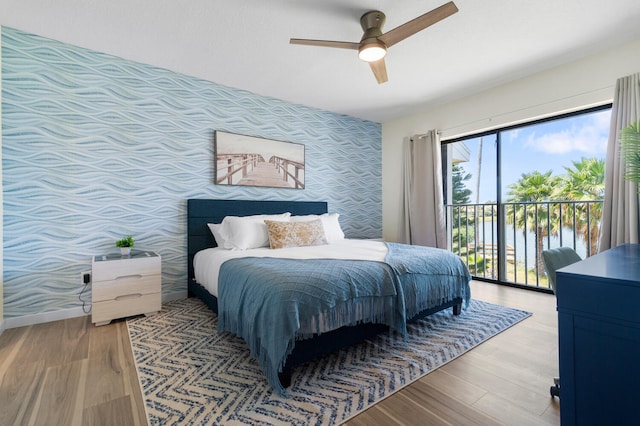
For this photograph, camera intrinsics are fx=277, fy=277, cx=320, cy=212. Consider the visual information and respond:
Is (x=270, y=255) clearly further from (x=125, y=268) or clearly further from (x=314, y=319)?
(x=125, y=268)

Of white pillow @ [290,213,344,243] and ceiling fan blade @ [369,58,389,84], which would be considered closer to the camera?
ceiling fan blade @ [369,58,389,84]

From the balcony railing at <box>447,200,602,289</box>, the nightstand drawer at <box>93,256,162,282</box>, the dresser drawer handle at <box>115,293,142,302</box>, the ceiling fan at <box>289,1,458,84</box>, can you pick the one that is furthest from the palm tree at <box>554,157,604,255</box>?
the dresser drawer handle at <box>115,293,142,302</box>

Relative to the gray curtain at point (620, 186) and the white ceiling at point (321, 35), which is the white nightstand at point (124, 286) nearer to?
the white ceiling at point (321, 35)

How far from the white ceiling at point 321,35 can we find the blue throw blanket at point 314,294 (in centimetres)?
188

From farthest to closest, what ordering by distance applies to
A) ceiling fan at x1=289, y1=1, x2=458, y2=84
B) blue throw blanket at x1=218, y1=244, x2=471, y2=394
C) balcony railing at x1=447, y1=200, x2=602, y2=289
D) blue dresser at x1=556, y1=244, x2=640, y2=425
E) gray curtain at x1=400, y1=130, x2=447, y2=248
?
gray curtain at x1=400, y1=130, x2=447, y2=248 → balcony railing at x1=447, y1=200, x2=602, y2=289 → ceiling fan at x1=289, y1=1, x2=458, y2=84 → blue throw blanket at x1=218, y1=244, x2=471, y2=394 → blue dresser at x1=556, y1=244, x2=640, y2=425

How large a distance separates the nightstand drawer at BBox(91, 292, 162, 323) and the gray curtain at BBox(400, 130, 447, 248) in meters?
3.42

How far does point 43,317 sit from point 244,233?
1811 millimetres

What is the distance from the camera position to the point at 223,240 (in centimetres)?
290

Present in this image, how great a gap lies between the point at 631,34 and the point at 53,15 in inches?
188

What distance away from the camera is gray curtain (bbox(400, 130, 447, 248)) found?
397 centimetres

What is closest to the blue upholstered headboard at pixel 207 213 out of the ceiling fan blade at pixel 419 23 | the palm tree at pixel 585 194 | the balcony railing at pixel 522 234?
the ceiling fan blade at pixel 419 23

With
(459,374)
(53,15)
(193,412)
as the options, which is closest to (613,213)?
(459,374)

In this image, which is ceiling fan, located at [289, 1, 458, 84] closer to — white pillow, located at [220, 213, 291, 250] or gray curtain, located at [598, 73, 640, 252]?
white pillow, located at [220, 213, 291, 250]

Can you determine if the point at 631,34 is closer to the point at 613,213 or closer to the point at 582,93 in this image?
the point at 582,93
